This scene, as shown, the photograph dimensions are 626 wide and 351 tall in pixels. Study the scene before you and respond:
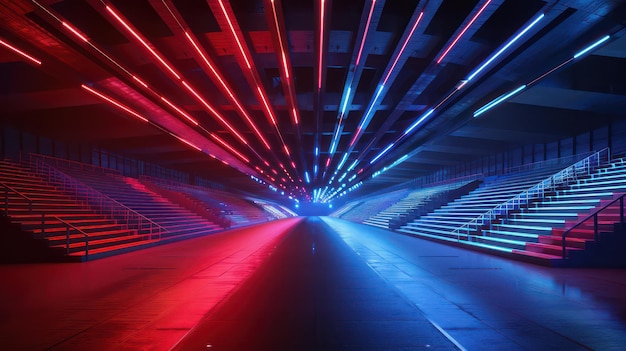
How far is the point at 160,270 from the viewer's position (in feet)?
30.5

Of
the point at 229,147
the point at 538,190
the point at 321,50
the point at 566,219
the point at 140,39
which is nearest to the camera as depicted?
the point at 140,39

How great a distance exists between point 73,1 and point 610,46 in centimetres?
1450

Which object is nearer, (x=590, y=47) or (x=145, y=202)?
(x=590, y=47)

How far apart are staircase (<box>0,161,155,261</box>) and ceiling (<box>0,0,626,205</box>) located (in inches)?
133

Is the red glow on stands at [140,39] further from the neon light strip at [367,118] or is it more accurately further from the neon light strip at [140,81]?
the neon light strip at [367,118]

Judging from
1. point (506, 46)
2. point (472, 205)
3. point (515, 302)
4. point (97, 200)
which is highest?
point (506, 46)

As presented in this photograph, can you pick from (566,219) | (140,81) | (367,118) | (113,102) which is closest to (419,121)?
(367,118)

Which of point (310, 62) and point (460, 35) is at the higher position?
point (310, 62)

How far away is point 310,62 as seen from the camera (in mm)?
9758

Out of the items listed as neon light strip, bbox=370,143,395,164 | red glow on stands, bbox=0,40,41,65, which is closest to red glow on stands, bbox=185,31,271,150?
red glow on stands, bbox=0,40,41,65

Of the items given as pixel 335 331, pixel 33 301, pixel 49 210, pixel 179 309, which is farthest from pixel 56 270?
pixel 335 331

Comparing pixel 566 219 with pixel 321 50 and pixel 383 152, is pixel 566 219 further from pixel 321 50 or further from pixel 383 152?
pixel 383 152

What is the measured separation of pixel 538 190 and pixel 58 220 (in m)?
20.7

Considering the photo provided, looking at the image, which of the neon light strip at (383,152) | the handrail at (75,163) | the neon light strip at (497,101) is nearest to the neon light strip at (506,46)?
the neon light strip at (497,101)
